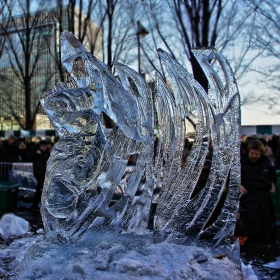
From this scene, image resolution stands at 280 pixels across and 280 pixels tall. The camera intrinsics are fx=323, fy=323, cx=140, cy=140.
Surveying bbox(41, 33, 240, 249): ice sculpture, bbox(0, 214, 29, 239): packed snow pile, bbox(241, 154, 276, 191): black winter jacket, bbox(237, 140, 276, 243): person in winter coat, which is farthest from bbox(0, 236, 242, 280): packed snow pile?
bbox(241, 154, 276, 191): black winter jacket

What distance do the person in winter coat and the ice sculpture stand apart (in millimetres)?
1070

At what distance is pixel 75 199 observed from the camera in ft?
10.3

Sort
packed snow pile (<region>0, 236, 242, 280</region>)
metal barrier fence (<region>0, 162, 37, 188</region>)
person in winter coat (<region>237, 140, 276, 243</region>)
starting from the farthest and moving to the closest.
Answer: metal barrier fence (<region>0, 162, 37, 188</region>) < person in winter coat (<region>237, 140, 276, 243</region>) < packed snow pile (<region>0, 236, 242, 280</region>)

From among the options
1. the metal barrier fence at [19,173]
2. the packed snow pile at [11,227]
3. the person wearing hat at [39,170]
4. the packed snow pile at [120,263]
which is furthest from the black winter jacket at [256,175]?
the metal barrier fence at [19,173]

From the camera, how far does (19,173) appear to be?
358 inches

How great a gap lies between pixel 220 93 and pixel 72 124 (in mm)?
1660

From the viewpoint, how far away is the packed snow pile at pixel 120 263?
2768 millimetres

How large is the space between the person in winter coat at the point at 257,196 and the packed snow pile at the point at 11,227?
3065mm

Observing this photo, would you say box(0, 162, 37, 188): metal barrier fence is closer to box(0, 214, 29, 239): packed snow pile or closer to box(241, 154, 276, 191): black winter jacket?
box(0, 214, 29, 239): packed snow pile

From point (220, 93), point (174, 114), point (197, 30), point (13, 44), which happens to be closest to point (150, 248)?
point (174, 114)

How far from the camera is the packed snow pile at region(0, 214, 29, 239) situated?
425 centimetres

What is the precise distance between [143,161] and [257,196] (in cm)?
188

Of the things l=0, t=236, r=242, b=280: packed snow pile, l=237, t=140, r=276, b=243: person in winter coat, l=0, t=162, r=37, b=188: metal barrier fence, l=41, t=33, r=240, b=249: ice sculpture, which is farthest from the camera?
l=0, t=162, r=37, b=188: metal barrier fence

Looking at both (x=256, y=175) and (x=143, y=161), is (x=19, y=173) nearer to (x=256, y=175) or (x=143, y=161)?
(x=143, y=161)
